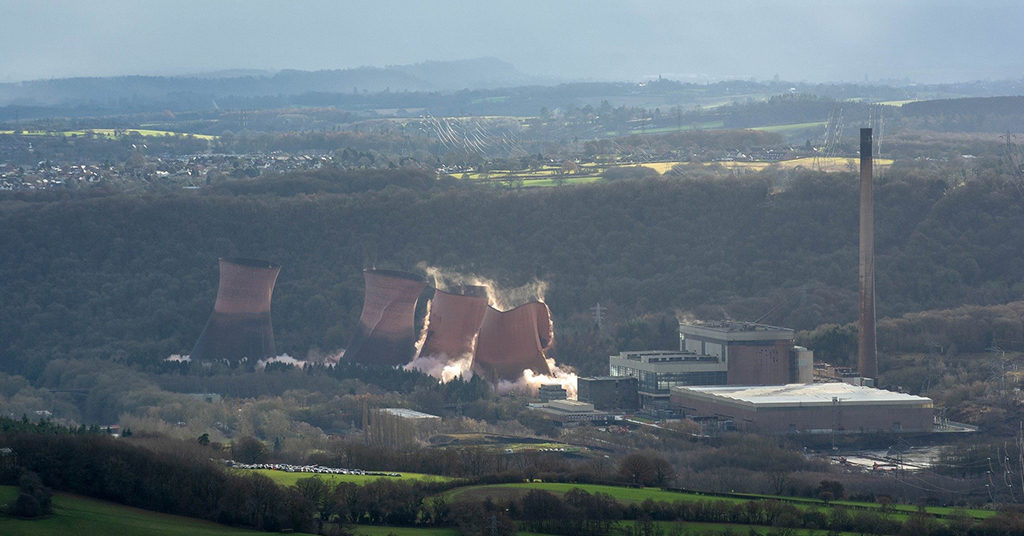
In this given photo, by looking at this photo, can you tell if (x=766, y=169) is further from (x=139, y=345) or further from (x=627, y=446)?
(x=627, y=446)

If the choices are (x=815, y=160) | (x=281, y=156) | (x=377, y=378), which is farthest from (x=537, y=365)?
(x=281, y=156)

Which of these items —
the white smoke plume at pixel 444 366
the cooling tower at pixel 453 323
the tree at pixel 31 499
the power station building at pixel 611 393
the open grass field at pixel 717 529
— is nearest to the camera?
the tree at pixel 31 499

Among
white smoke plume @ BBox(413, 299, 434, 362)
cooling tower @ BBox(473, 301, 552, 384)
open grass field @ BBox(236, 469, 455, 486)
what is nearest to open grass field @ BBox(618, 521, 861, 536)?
Result: open grass field @ BBox(236, 469, 455, 486)

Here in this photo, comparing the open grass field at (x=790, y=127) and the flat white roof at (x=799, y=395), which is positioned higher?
the open grass field at (x=790, y=127)

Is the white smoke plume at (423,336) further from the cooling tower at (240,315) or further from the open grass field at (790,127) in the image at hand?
the open grass field at (790,127)

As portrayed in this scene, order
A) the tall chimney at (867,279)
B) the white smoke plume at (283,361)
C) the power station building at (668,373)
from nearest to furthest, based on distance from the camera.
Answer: the power station building at (668,373) < the tall chimney at (867,279) < the white smoke plume at (283,361)

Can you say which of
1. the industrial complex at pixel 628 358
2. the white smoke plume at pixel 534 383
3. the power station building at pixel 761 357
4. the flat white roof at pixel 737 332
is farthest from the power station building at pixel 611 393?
the flat white roof at pixel 737 332

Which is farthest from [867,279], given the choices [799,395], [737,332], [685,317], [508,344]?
[508,344]
